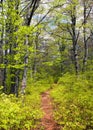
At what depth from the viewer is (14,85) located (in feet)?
56.1

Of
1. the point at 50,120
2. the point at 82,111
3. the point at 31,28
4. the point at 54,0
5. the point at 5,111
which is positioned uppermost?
the point at 54,0

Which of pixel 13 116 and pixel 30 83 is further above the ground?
pixel 13 116

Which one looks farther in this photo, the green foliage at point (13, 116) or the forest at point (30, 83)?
the forest at point (30, 83)

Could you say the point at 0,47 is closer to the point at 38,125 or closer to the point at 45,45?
the point at 38,125

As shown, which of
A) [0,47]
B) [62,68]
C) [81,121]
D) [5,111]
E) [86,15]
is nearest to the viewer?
[5,111]

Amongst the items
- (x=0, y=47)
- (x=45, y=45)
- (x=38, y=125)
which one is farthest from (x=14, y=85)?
(x=45, y=45)

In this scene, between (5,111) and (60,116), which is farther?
(60,116)

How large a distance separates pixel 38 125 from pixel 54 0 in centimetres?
970

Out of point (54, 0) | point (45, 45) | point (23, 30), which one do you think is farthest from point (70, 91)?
point (45, 45)

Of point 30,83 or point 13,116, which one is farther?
point 30,83

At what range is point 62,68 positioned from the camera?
38.3m

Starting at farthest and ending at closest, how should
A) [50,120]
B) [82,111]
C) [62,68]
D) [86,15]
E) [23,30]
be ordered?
[62,68], [86,15], [23,30], [50,120], [82,111]

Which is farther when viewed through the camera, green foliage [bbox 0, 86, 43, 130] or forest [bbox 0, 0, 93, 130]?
forest [bbox 0, 0, 93, 130]

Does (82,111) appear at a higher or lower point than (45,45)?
lower
